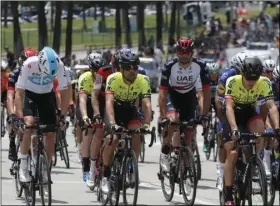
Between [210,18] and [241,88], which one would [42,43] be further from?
[241,88]

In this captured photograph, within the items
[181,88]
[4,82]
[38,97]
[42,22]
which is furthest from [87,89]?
[42,22]

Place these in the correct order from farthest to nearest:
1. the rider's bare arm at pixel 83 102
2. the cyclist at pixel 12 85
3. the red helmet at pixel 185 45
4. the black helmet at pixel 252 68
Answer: the rider's bare arm at pixel 83 102 → the red helmet at pixel 185 45 → the cyclist at pixel 12 85 → the black helmet at pixel 252 68

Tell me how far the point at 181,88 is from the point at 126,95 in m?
1.54

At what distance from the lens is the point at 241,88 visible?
504 inches

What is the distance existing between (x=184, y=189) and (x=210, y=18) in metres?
70.6

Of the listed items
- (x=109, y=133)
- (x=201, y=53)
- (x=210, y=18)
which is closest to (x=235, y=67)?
(x=109, y=133)

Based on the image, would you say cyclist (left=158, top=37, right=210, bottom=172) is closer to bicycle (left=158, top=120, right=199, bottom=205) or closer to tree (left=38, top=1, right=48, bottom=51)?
bicycle (left=158, top=120, right=199, bottom=205)

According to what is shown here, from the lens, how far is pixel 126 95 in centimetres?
1360

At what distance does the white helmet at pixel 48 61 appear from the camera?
13297mm

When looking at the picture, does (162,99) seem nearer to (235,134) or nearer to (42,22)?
(235,134)

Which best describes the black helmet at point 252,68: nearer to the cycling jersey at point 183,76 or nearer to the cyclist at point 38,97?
the cycling jersey at point 183,76

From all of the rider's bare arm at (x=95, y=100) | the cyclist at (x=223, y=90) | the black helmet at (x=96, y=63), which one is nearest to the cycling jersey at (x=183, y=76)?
the rider's bare arm at (x=95, y=100)

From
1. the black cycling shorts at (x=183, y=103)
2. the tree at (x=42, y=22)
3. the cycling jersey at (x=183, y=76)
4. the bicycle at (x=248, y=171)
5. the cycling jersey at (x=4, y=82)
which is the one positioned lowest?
the tree at (x=42, y=22)

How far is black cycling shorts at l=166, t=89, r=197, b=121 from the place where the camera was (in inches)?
587
